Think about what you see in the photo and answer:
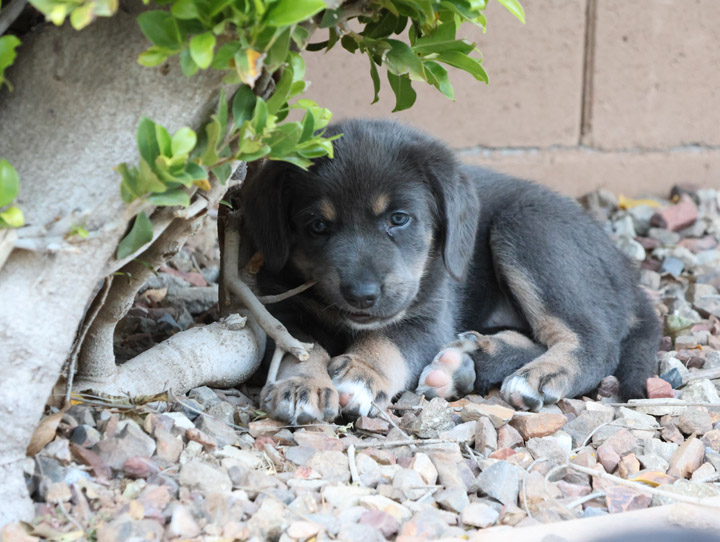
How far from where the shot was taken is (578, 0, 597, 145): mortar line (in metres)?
5.35

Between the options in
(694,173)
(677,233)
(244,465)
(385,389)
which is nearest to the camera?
(244,465)

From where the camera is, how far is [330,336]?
3.50 metres

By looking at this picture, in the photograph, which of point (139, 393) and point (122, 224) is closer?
point (122, 224)

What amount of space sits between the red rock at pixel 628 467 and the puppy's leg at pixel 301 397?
2.94ft

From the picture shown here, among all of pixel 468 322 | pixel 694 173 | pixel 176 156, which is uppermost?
pixel 176 156

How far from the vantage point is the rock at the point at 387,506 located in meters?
2.15

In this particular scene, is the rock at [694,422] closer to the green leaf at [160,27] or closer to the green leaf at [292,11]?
the green leaf at [292,11]

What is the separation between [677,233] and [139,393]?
3.78m

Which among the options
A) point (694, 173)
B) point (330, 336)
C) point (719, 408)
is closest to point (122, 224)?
point (330, 336)

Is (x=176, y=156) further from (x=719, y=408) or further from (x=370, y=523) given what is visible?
(x=719, y=408)

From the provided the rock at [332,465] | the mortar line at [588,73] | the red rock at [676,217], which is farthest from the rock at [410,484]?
the mortar line at [588,73]

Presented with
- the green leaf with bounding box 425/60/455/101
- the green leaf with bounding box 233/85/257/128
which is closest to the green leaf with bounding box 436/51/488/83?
the green leaf with bounding box 425/60/455/101

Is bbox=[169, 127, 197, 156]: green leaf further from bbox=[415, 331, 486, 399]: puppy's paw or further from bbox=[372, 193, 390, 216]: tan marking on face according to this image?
bbox=[415, 331, 486, 399]: puppy's paw

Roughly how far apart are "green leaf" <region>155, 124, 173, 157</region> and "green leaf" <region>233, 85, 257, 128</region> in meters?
0.29
